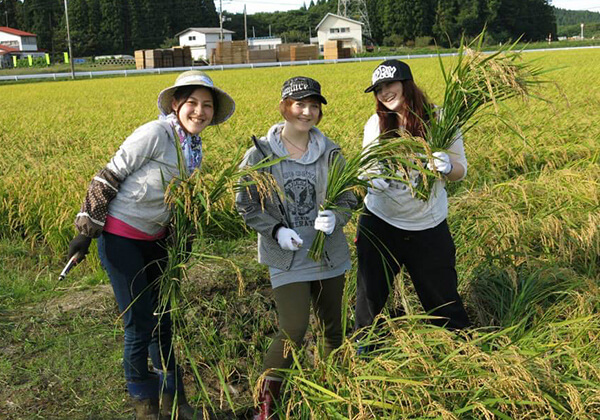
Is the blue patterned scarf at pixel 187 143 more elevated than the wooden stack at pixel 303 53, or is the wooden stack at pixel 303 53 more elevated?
Answer: the wooden stack at pixel 303 53

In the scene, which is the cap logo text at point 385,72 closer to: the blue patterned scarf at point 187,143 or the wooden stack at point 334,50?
the blue patterned scarf at point 187,143

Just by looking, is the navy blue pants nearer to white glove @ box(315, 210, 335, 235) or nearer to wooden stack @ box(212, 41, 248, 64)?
white glove @ box(315, 210, 335, 235)

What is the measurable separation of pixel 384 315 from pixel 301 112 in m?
0.87

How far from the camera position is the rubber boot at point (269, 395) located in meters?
2.48

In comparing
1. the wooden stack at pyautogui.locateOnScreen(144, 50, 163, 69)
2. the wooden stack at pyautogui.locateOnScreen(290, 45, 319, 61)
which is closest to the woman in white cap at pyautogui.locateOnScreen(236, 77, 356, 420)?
the wooden stack at pyautogui.locateOnScreen(144, 50, 163, 69)

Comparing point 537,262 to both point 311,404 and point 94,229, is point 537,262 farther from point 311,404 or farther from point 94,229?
point 94,229

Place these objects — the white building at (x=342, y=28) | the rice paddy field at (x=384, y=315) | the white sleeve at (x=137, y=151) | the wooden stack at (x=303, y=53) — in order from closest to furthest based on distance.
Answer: the rice paddy field at (x=384, y=315)
the white sleeve at (x=137, y=151)
the wooden stack at (x=303, y=53)
the white building at (x=342, y=28)

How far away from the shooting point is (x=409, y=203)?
8.90 feet

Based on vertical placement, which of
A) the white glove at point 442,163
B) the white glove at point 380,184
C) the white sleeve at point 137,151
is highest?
the white sleeve at point 137,151

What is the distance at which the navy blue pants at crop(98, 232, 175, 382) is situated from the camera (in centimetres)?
249

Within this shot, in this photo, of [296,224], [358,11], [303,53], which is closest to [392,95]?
[296,224]

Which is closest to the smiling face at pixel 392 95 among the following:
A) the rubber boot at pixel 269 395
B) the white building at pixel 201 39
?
the rubber boot at pixel 269 395

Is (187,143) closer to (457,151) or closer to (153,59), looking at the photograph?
(457,151)

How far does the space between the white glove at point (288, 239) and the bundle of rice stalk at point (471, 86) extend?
56cm
